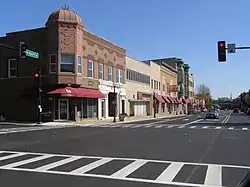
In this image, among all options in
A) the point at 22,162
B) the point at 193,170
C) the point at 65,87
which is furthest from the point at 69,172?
the point at 65,87

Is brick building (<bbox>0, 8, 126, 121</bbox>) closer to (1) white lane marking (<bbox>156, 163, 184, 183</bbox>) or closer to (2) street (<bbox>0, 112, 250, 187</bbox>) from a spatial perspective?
(2) street (<bbox>0, 112, 250, 187</bbox>)

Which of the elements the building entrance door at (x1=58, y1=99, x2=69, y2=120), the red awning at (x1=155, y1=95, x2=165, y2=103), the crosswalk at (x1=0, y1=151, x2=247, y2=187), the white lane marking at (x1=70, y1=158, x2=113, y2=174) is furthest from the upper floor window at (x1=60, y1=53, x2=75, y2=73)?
the red awning at (x1=155, y1=95, x2=165, y2=103)

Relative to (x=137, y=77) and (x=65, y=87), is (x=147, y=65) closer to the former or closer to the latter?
(x=137, y=77)

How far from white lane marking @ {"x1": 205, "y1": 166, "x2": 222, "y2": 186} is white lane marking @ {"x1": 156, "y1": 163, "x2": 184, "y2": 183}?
34.4 inches

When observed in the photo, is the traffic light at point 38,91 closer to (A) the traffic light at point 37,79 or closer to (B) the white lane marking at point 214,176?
(A) the traffic light at point 37,79

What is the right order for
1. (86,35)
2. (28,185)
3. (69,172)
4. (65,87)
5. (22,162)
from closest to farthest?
1. (28,185)
2. (69,172)
3. (22,162)
4. (65,87)
5. (86,35)

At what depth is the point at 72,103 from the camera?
145 feet

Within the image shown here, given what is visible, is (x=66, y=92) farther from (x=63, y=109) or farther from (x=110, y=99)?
(x=110, y=99)

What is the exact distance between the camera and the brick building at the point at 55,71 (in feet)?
140

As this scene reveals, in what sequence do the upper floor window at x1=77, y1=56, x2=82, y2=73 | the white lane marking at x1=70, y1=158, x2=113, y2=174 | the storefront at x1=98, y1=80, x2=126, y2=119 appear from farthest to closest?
the storefront at x1=98, y1=80, x2=126, y2=119 → the upper floor window at x1=77, y1=56, x2=82, y2=73 → the white lane marking at x1=70, y1=158, x2=113, y2=174

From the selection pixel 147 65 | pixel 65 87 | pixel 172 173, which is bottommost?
pixel 172 173

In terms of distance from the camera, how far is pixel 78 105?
148 feet

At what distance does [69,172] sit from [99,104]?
40.7 metres

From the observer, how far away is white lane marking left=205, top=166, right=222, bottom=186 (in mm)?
8969
